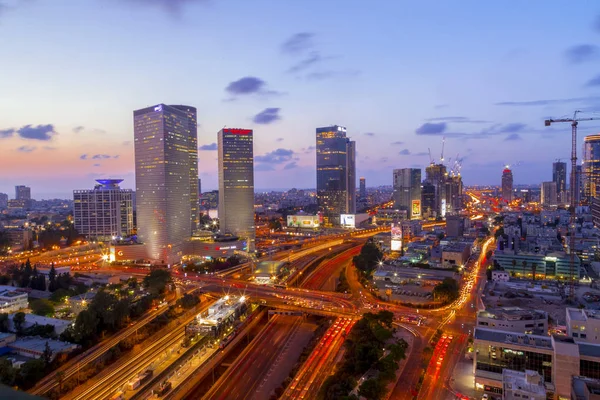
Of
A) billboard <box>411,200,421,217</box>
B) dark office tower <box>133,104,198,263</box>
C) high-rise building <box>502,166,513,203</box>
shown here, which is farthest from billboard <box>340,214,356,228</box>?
high-rise building <box>502,166,513,203</box>

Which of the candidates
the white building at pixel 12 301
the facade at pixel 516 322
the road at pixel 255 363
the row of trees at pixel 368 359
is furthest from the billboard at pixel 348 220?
the white building at pixel 12 301

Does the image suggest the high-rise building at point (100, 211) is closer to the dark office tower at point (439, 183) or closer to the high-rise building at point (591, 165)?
the dark office tower at point (439, 183)

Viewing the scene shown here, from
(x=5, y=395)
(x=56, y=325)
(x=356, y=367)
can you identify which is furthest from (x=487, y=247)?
(x=5, y=395)

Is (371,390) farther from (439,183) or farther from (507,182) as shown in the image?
(507,182)

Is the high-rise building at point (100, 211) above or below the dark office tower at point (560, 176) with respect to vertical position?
below

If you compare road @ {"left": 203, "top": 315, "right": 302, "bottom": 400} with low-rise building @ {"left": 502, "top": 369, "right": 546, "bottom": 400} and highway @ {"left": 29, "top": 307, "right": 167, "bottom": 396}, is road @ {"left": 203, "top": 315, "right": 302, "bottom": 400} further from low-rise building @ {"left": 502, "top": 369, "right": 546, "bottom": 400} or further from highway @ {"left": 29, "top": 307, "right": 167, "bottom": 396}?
low-rise building @ {"left": 502, "top": 369, "right": 546, "bottom": 400}

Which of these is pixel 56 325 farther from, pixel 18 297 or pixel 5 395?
pixel 5 395

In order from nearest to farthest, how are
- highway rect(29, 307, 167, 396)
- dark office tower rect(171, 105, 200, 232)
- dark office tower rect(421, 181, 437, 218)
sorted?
highway rect(29, 307, 167, 396) → dark office tower rect(171, 105, 200, 232) → dark office tower rect(421, 181, 437, 218)
